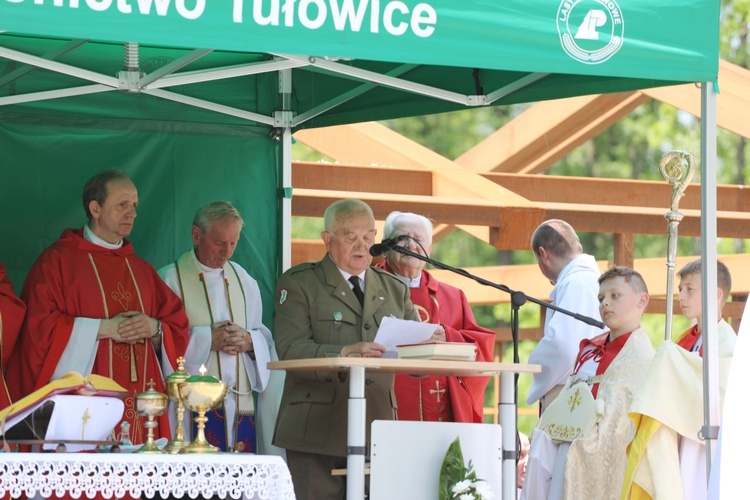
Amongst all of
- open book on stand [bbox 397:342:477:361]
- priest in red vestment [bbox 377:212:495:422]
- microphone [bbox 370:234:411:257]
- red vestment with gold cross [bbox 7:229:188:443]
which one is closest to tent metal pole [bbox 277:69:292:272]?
priest in red vestment [bbox 377:212:495:422]

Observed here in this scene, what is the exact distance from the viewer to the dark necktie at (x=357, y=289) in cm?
622

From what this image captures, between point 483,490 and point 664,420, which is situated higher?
point 664,420

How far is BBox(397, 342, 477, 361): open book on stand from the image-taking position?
5.25m

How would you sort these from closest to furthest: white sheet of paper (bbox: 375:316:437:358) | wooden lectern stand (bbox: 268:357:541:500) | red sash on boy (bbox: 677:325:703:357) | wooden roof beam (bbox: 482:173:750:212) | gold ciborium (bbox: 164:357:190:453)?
gold ciborium (bbox: 164:357:190:453) → wooden lectern stand (bbox: 268:357:541:500) → white sheet of paper (bbox: 375:316:437:358) → red sash on boy (bbox: 677:325:703:357) → wooden roof beam (bbox: 482:173:750:212)

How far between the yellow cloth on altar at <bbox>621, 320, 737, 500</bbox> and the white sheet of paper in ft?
3.65

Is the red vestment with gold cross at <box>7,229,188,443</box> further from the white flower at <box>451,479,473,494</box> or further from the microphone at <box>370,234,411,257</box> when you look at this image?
the white flower at <box>451,479,473,494</box>

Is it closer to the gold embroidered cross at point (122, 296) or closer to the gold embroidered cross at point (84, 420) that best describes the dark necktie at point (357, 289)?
the gold embroidered cross at point (122, 296)

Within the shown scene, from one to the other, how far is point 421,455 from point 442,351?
0.47 meters

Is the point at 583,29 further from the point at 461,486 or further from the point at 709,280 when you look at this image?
the point at 461,486

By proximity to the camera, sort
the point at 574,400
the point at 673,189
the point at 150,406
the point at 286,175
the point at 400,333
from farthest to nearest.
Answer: the point at 286,175 → the point at 574,400 → the point at 673,189 → the point at 400,333 → the point at 150,406

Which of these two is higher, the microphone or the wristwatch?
the microphone

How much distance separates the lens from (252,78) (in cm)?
773

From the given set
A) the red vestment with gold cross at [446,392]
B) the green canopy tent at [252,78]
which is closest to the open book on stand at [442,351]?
the green canopy tent at [252,78]

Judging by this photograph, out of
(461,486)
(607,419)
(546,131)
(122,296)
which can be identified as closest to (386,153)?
(546,131)
